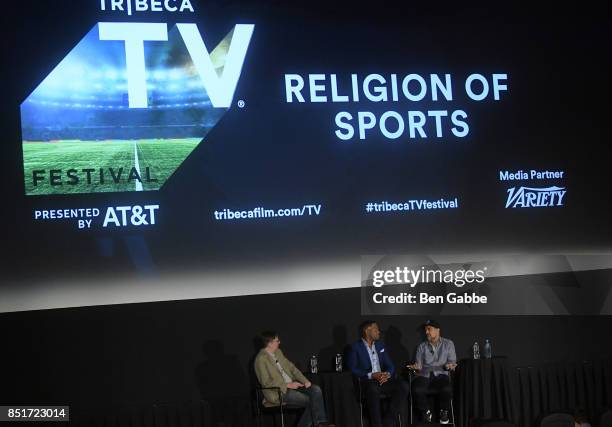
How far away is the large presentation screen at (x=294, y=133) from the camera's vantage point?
7.07 m

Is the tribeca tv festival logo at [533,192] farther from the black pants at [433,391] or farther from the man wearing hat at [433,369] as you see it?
the black pants at [433,391]

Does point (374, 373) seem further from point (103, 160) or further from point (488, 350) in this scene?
point (103, 160)

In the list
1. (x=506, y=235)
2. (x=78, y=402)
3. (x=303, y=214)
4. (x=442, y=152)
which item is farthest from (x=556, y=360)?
(x=78, y=402)

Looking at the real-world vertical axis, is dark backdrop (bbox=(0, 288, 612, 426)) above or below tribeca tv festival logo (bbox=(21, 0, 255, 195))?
below

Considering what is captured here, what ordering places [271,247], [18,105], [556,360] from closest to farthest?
1. [18,105]
2. [271,247]
3. [556,360]

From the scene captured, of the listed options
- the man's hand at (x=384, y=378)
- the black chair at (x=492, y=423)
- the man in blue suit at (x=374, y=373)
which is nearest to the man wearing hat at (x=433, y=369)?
the man in blue suit at (x=374, y=373)

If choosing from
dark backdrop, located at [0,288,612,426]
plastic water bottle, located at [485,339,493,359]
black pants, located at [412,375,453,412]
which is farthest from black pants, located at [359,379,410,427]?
plastic water bottle, located at [485,339,493,359]

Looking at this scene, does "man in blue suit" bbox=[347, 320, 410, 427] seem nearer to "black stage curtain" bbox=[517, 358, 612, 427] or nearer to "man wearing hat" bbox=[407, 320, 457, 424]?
"man wearing hat" bbox=[407, 320, 457, 424]

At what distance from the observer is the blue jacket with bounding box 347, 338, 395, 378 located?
7.28 metres

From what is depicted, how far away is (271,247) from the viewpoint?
748cm

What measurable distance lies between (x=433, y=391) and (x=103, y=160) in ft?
10.5

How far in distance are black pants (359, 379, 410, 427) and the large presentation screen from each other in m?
1.11

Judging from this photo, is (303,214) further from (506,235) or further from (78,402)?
(78,402)

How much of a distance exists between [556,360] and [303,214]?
103 inches
